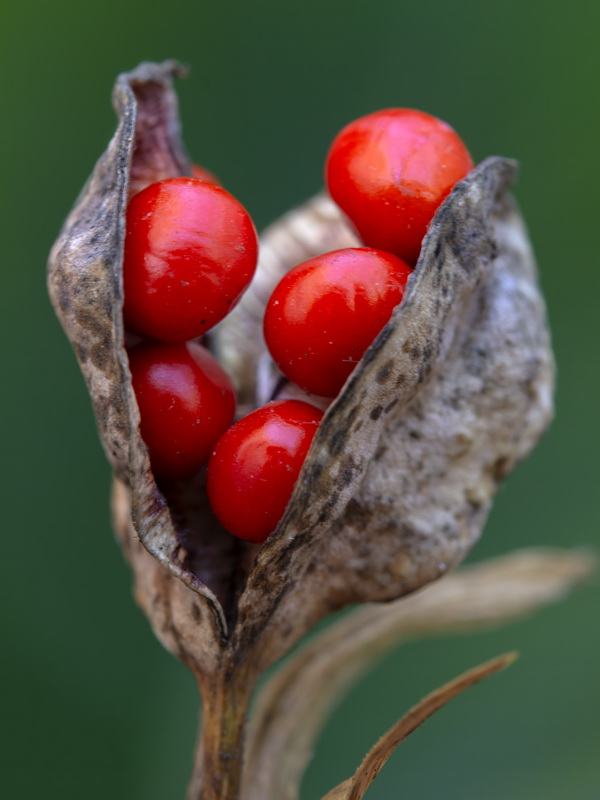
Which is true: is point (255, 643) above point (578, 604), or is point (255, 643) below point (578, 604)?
above

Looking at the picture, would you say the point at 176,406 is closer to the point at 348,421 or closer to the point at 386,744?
the point at 348,421

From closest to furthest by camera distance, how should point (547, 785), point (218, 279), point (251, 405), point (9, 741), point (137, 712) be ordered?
point (218, 279) → point (251, 405) → point (547, 785) → point (9, 741) → point (137, 712)

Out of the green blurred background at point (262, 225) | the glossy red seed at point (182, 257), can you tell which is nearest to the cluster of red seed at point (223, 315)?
the glossy red seed at point (182, 257)

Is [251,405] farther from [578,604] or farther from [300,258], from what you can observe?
[578,604]

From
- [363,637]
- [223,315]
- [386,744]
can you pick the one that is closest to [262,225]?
[363,637]

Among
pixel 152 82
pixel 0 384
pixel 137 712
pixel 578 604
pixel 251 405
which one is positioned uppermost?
pixel 152 82

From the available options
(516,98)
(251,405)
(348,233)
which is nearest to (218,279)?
(251,405)

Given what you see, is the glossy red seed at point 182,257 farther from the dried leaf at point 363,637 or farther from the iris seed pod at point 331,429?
the dried leaf at point 363,637
